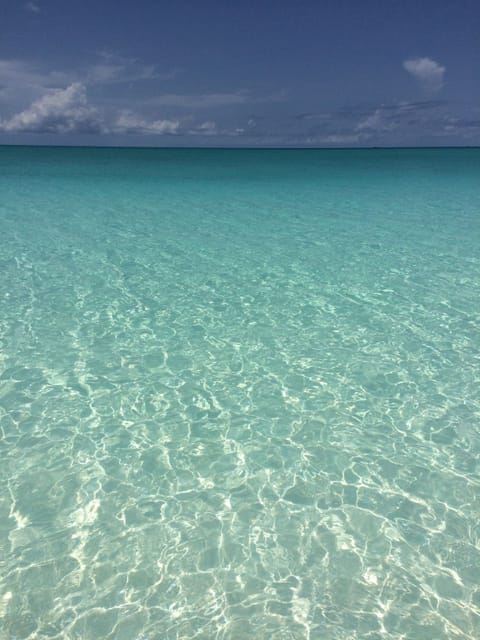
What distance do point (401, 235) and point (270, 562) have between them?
19.1m

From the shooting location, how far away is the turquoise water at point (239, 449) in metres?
5.50

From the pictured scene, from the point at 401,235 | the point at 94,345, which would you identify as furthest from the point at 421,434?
the point at 401,235

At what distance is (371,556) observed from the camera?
238 inches

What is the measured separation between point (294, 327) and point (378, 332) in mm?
2085

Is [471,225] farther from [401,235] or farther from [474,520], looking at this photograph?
[474,520]

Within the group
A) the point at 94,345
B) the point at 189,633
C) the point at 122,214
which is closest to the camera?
the point at 189,633

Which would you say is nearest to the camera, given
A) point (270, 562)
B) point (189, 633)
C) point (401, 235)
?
point (189, 633)

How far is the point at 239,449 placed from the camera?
7.91 m

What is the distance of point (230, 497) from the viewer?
694cm

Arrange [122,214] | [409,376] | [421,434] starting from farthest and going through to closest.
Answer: [122,214] < [409,376] < [421,434]

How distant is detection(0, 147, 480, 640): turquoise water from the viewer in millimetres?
5496

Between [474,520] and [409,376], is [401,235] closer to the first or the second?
[409,376]

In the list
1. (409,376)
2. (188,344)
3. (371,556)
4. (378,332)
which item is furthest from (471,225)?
(371,556)

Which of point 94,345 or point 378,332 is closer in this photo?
point 94,345
